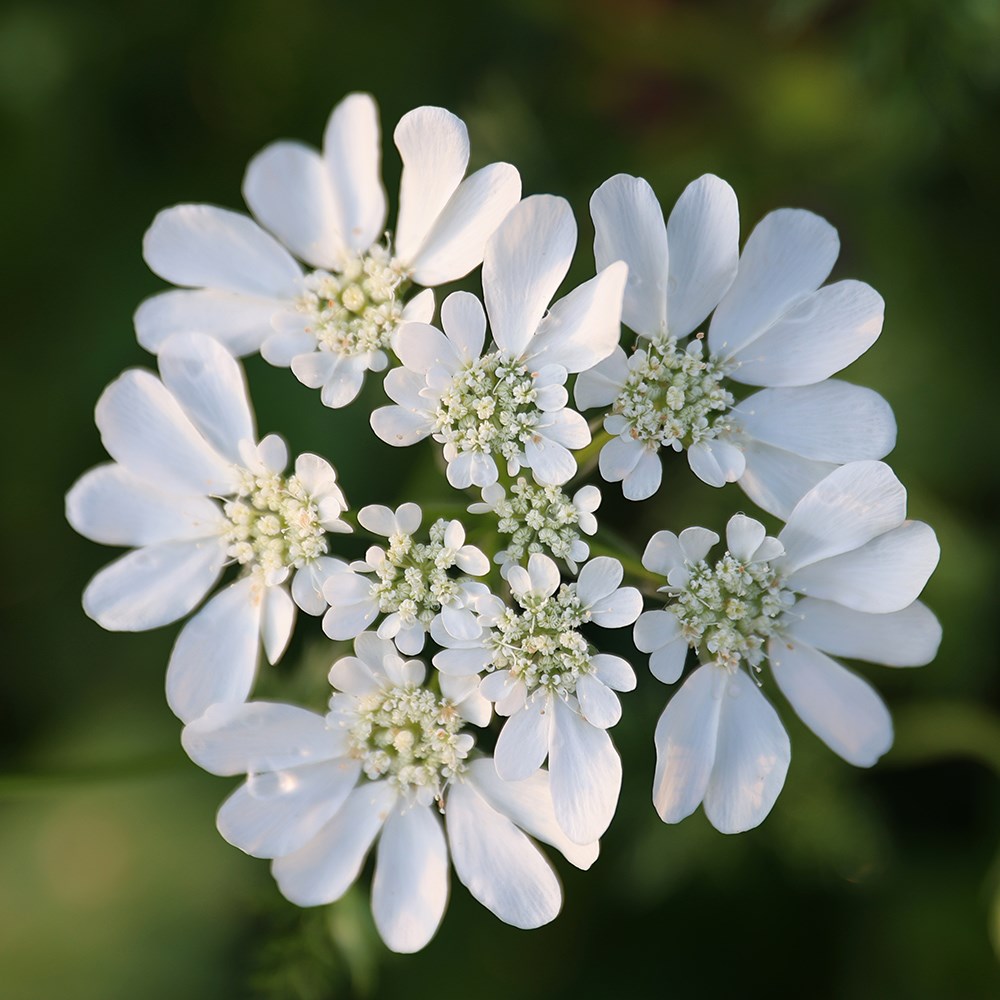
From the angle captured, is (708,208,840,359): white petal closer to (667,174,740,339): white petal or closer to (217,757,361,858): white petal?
(667,174,740,339): white petal

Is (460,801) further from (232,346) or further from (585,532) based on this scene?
(232,346)

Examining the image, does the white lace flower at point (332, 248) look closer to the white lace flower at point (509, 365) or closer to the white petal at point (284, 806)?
the white lace flower at point (509, 365)

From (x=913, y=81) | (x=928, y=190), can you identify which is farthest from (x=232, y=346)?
(x=928, y=190)

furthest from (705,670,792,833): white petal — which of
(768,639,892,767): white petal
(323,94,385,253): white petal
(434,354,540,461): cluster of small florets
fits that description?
(323,94,385,253): white petal

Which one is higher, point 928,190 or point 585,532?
point 928,190

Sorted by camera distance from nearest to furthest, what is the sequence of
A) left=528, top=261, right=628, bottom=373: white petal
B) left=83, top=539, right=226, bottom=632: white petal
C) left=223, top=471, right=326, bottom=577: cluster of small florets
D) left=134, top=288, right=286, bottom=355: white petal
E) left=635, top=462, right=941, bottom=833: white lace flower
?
1. left=528, top=261, right=628, bottom=373: white petal
2. left=635, top=462, right=941, bottom=833: white lace flower
3. left=223, top=471, right=326, bottom=577: cluster of small florets
4. left=83, top=539, right=226, bottom=632: white petal
5. left=134, top=288, right=286, bottom=355: white petal

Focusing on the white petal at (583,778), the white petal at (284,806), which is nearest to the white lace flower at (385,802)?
the white petal at (284,806)
